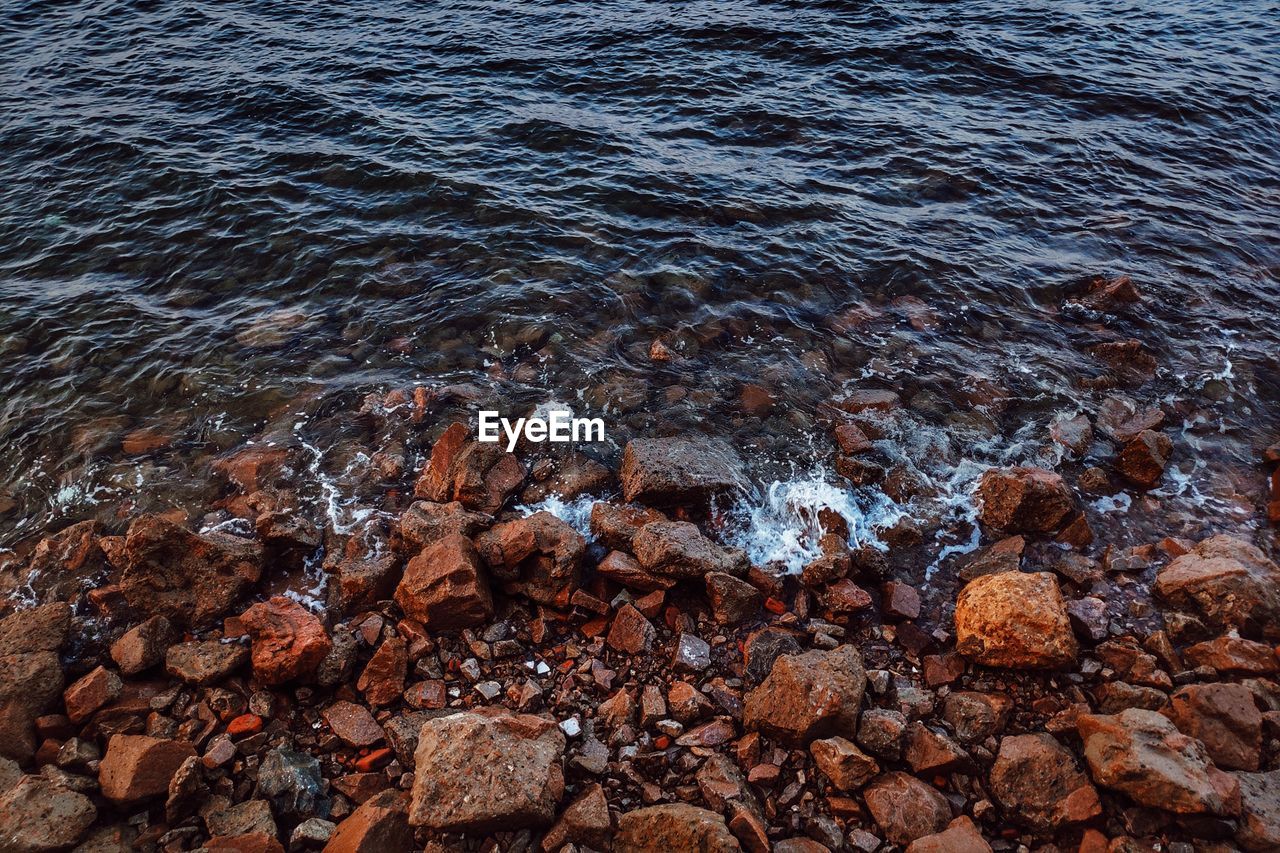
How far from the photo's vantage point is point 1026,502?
774 cm

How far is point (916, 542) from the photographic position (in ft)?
25.7

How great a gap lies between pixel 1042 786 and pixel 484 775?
3.92m

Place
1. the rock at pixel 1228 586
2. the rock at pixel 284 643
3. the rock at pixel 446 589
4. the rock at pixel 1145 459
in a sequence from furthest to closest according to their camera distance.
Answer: the rock at pixel 1145 459, the rock at pixel 446 589, the rock at pixel 1228 586, the rock at pixel 284 643

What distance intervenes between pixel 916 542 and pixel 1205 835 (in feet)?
11.2

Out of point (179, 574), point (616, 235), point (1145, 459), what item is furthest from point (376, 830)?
point (616, 235)

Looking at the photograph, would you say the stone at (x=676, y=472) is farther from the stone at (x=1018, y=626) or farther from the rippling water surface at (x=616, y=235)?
the stone at (x=1018, y=626)

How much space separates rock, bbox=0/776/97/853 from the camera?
4.88 m

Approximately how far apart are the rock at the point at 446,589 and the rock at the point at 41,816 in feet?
8.47

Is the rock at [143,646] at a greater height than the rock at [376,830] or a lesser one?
lesser

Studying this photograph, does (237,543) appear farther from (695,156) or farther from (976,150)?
(976,150)

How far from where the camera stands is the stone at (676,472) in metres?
7.95

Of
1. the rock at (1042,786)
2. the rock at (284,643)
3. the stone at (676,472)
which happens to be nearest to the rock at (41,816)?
the rock at (284,643)

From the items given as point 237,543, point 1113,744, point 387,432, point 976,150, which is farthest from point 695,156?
point 1113,744

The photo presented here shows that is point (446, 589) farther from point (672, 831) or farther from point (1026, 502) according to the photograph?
point (1026, 502)
